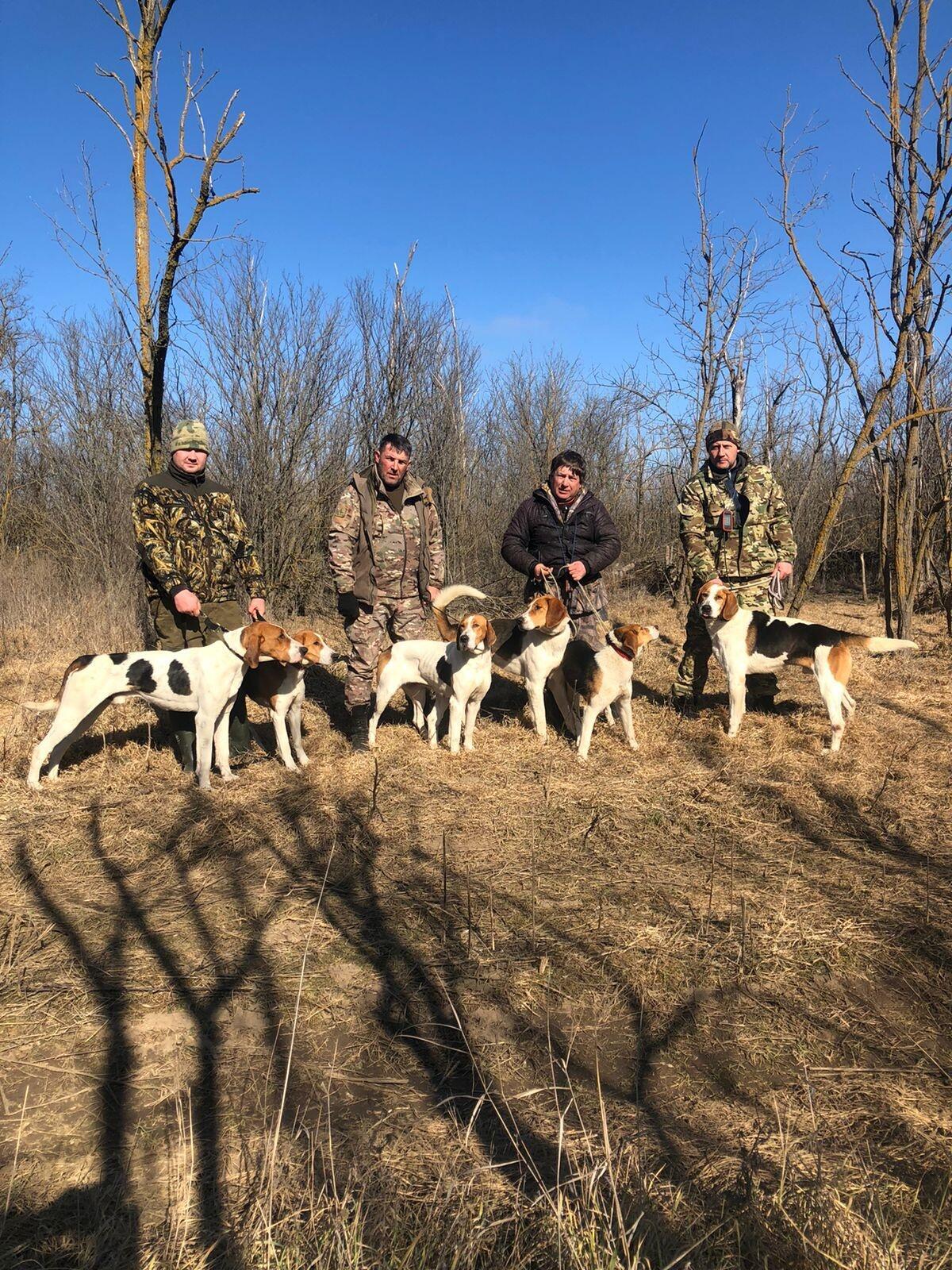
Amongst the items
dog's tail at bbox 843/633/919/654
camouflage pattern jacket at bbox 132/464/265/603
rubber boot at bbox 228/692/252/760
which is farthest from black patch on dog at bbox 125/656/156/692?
dog's tail at bbox 843/633/919/654

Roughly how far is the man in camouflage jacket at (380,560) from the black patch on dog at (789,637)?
9.20 feet

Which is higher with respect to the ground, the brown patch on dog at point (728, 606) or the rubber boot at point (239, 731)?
the brown patch on dog at point (728, 606)

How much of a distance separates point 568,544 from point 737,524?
1541 millimetres

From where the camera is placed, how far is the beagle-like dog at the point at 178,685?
5531 millimetres

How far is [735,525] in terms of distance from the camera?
7086 millimetres

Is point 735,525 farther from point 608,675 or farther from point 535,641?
point 535,641

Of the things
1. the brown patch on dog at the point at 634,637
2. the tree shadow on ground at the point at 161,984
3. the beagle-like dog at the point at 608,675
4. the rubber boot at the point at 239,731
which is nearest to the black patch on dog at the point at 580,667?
the beagle-like dog at the point at 608,675

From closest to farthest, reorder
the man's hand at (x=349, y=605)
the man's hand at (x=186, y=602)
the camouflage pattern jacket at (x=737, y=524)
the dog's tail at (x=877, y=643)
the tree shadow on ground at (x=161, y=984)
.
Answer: the tree shadow on ground at (x=161, y=984) < the man's hand at (x=186, y=602) < the dog's tail at (x=877, y=643) < the man's hand at (x=349, y=605) < the camouflage pattern jacket at (x=737, y=524)

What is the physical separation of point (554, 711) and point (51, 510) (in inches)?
535

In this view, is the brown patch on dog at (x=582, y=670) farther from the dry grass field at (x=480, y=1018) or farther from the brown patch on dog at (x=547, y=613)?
the dry grass field at (x=480, y=1018)

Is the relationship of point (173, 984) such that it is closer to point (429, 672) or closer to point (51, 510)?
point (429, 672)

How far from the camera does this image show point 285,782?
19.2 ft

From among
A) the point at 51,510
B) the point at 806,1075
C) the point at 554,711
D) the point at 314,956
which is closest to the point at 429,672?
the point at 554,711

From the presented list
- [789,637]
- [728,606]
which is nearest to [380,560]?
[728,606]
